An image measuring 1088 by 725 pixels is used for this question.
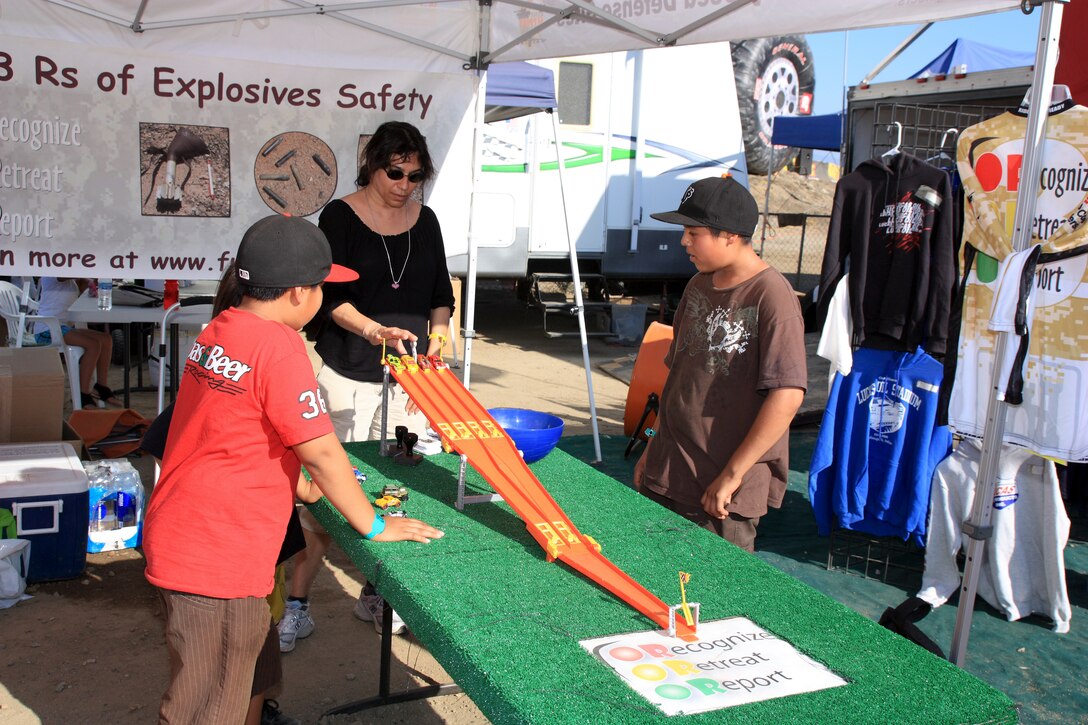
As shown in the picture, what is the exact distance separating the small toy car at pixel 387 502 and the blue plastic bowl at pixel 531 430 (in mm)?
495

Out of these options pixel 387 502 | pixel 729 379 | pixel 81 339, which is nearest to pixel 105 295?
pixel 81 339

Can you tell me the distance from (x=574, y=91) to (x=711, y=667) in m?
8.91

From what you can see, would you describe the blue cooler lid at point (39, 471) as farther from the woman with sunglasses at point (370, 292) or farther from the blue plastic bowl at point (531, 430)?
the blue plastic bowl at point (531, 430)

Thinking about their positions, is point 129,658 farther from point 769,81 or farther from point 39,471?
point 769,81

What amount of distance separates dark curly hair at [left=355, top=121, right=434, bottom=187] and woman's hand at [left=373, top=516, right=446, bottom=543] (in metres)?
1.44

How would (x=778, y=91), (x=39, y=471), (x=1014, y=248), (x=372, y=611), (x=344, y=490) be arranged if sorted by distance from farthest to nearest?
(x=778, y=91), (x=39, y=471), (x=372, y=611), (x=1014, y=248), (x=344, y=490)

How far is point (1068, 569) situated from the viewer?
4445mm

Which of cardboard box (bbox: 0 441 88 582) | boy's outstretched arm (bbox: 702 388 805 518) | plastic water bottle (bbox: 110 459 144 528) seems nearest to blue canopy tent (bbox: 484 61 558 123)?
plastic water bottle (bbox: 110 459 144 528)

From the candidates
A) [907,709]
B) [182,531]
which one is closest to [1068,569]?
[907,709]

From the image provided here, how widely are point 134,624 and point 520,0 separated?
10.2ft

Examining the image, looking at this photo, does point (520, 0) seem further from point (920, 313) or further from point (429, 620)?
point (429, 620)

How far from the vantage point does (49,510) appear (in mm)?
3887

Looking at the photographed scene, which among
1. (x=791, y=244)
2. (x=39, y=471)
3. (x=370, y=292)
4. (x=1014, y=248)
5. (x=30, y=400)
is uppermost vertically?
(x=791, y=244)

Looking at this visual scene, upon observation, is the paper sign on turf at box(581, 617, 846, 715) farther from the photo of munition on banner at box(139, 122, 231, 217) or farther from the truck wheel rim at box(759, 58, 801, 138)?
the truck wheel rim at box(759, 58, 801, 138)
